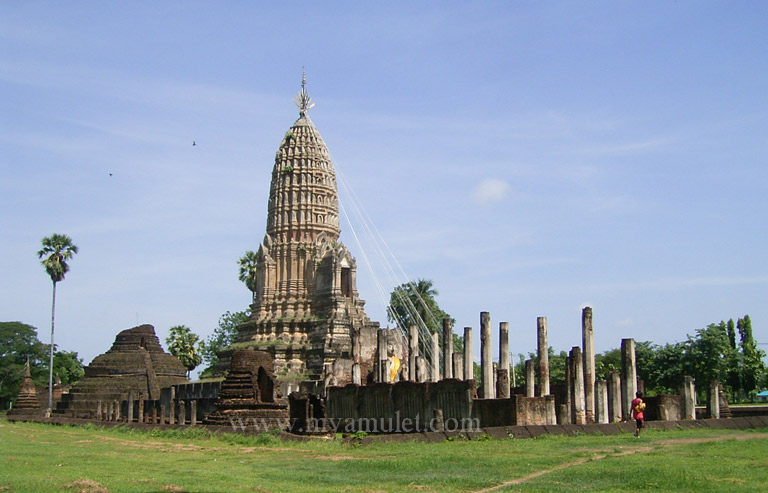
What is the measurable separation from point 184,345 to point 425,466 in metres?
59.5

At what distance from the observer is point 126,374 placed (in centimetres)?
5122

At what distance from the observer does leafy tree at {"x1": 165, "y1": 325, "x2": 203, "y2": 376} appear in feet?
232

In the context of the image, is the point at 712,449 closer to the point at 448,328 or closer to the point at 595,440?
the point at 595,440

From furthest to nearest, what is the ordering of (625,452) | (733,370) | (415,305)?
(415,305) < (733,370) < (625,452)

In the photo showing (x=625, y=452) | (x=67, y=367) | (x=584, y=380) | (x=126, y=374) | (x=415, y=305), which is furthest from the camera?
(x=67, y=367)

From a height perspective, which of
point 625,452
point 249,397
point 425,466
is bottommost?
point 425,466

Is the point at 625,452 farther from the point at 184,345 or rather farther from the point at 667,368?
the point at 184,345

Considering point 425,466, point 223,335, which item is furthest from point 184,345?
point 425,466

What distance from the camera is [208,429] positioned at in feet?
83.4

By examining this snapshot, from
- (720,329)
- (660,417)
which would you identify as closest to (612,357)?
(720,329)

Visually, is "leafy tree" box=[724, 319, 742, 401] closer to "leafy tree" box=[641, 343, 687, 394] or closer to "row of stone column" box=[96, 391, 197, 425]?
"leafy tree" box=[641, 343, 687, 394]

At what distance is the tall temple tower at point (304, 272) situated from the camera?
51875mm

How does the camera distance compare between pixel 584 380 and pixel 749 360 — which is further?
pixel 749 360

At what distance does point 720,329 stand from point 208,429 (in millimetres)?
31561
